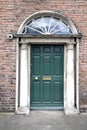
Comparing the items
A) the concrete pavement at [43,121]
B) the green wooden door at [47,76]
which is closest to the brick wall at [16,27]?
the concrete pavement at [43,121]

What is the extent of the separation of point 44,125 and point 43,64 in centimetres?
228

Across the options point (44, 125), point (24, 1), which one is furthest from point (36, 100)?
point (24, 1)

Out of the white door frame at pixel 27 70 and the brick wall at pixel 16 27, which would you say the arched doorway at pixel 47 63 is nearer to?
the white door frame at pixel 27 70

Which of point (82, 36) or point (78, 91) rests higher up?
point (82, 36)

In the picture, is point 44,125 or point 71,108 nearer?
point 44,125

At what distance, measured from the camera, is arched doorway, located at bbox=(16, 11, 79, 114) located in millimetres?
9750

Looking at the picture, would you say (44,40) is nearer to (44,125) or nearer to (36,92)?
(36,92)

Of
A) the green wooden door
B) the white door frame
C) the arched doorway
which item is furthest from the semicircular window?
the green wooden door

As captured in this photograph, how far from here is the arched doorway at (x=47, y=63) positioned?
9.75m

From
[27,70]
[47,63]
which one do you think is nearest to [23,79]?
[27,70]

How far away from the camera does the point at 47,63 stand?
1008cm

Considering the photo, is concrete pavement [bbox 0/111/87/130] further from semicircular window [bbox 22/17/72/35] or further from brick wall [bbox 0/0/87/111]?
semicircular window [bbox 22/17/72/35]

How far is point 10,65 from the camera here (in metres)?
9.73

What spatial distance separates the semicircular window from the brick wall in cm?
30
